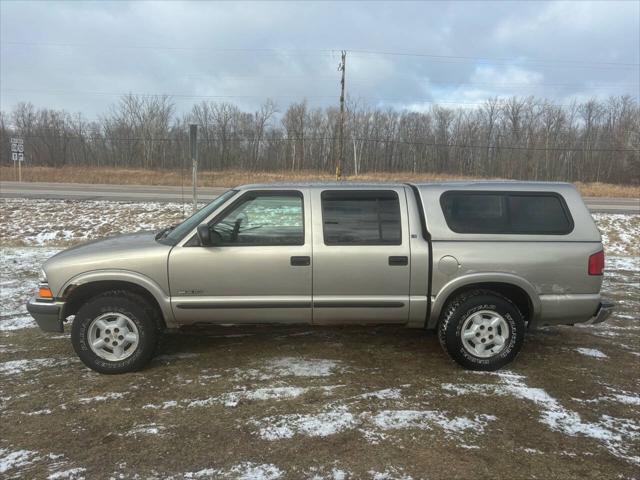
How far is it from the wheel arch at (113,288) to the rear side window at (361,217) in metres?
1.59

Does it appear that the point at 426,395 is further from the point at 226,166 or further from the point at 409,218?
the point at 226,166

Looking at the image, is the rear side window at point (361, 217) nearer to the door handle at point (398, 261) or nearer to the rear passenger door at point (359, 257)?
the rear passenger door at point (359, 257)

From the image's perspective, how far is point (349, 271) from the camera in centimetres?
401

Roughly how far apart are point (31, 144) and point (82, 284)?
71.1 meters

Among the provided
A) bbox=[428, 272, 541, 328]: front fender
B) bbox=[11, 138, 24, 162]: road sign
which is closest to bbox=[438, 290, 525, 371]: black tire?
bbox=[428, 272, 541, 328]: front fender

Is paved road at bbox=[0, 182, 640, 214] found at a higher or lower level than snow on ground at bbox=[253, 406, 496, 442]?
higher

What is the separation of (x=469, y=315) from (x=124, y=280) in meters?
3.14

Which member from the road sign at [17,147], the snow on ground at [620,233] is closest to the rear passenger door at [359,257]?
the snow on ground at [620,233]

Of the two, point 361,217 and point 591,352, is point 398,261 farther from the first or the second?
point 591,352

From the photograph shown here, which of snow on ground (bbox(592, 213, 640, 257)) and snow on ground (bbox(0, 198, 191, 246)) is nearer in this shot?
snow on ground (bbox(0, 198, 191, 246))

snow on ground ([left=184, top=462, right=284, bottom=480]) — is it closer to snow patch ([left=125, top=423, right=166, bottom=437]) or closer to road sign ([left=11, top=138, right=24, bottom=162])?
snow patch ([left=125, top=423, right=166, bottom=437])

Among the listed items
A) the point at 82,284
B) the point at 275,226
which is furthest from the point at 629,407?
the point at 82,284

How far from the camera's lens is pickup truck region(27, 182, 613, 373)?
3.97 meters

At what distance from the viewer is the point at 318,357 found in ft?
14.5
